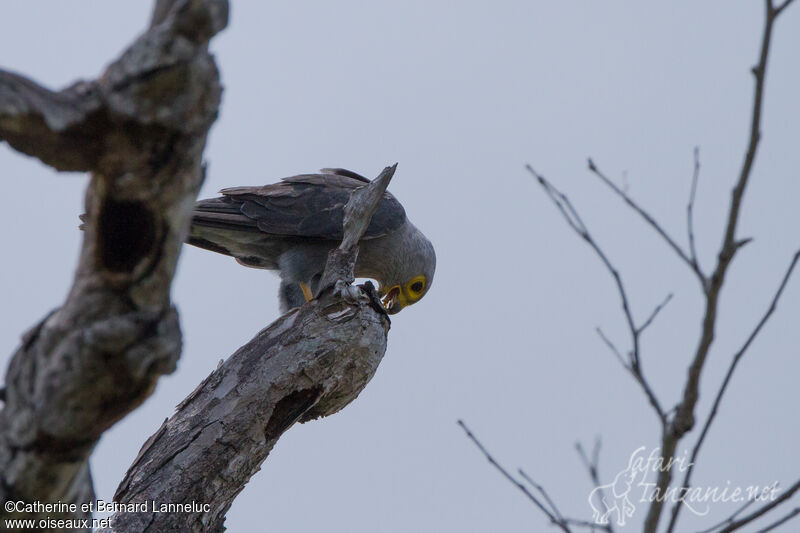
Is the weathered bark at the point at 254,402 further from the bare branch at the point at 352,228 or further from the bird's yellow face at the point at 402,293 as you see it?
the bird's yellow face at the point at 402,293

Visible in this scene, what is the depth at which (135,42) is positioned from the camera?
1932mm

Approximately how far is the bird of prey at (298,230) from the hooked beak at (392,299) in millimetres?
141

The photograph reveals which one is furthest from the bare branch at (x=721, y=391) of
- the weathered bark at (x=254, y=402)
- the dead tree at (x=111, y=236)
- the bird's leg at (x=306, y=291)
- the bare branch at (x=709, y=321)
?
the bird's leg at (x=306, y=291)

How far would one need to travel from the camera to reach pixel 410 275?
752cm

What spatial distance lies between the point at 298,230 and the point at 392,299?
138cm

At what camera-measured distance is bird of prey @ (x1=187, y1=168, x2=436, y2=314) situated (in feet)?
22.1

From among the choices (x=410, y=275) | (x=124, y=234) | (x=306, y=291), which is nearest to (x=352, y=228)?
(x=306, y=291)

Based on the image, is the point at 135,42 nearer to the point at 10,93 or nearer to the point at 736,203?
the point at 10,93

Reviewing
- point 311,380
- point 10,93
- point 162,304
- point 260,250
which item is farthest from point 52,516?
point 260,250

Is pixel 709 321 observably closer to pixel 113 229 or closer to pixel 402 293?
pixel 113 229

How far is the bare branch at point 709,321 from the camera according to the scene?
1.89 m

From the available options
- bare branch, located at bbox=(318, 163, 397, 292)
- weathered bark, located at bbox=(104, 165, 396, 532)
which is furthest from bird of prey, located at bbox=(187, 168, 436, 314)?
weathered bark, located at bbox=(104, 165, 396, 532)

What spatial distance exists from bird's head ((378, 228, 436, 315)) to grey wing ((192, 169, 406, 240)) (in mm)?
389

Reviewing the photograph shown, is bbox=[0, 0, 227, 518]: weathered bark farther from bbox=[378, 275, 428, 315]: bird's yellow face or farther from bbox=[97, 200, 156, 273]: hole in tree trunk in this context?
bbox=[378, 275, 428, 315]: bird's yellow face
